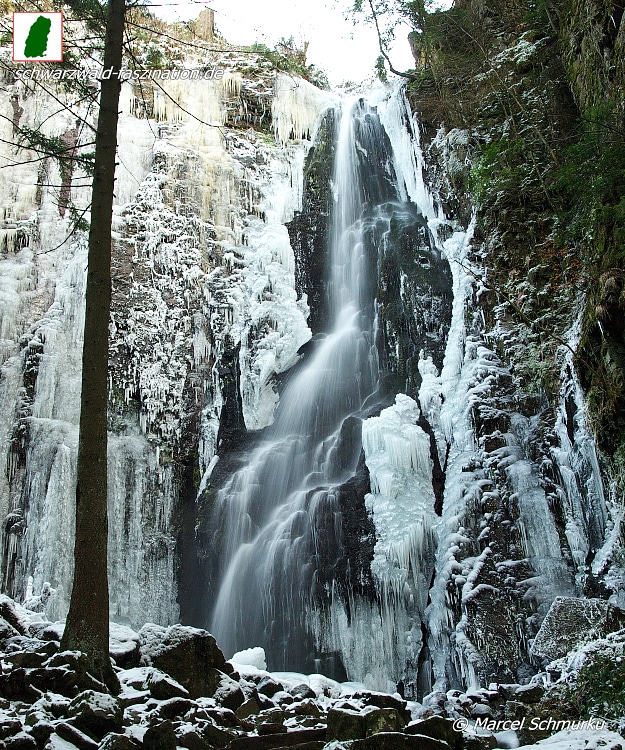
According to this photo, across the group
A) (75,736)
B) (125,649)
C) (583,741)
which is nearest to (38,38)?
(125,649)

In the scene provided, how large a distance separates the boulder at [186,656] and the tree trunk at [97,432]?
2.27 feet

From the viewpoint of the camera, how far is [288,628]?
10906mm

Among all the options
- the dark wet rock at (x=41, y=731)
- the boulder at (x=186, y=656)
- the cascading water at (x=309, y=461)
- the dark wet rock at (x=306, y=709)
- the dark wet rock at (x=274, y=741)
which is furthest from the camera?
→ the cascading water at (x=309, y=461)

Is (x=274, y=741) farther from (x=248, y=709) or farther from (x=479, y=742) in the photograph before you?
(x=479, y=742)

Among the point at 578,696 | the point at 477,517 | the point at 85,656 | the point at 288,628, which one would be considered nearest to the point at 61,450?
the point at 288,628

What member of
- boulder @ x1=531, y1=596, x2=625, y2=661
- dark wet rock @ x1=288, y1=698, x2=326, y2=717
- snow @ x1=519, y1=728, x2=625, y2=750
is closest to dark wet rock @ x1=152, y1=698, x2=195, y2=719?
dark wet rock @ x1=288, y1=698, x2=326, y2=717

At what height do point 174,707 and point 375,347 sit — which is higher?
point 375,347

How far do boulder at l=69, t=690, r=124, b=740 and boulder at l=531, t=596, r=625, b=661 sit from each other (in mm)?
4808

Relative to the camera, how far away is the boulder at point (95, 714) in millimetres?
4066

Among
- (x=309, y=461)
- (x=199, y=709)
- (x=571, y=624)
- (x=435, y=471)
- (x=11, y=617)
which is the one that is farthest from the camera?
(x=309, y=461)

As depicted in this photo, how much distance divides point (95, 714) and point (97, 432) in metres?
2.14

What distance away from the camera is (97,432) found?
545cm

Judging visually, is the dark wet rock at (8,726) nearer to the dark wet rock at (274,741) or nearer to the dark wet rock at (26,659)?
the dark wet rock at (26,659)

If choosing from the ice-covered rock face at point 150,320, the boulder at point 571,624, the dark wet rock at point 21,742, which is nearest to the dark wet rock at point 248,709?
the dark wet rock at point 21,742
